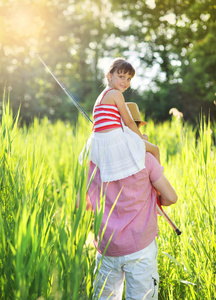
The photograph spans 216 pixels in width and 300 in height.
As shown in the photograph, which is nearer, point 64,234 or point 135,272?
point 64,234

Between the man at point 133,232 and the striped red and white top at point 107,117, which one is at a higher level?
the striped red and white top at point 107,117

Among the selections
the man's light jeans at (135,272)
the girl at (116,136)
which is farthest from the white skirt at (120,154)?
the man's light jeans at (135,272)

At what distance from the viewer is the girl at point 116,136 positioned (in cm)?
163

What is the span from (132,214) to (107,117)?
1.71ft

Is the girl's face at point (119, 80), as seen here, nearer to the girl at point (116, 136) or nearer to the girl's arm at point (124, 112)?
the girl at point (116, 136)

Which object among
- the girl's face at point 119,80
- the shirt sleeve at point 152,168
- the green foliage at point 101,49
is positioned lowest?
the shirt sleeve at point 152,168

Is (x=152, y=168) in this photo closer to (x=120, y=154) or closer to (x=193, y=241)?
(x=120, y=154)

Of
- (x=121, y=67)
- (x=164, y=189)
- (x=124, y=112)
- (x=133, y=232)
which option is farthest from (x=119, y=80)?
(x=133, y=232)

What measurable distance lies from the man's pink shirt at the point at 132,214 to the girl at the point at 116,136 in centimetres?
7

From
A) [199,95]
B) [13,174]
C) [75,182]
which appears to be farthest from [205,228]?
[199,95]

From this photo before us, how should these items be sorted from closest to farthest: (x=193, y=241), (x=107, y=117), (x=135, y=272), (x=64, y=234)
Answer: (x=64, y=234) < (x=135, y=272) < (x=107, y=117) < (x=193, y=241)

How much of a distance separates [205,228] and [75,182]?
102 centimetres

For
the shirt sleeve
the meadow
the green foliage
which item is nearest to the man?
the shirt sleeve

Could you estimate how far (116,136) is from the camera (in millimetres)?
1680
